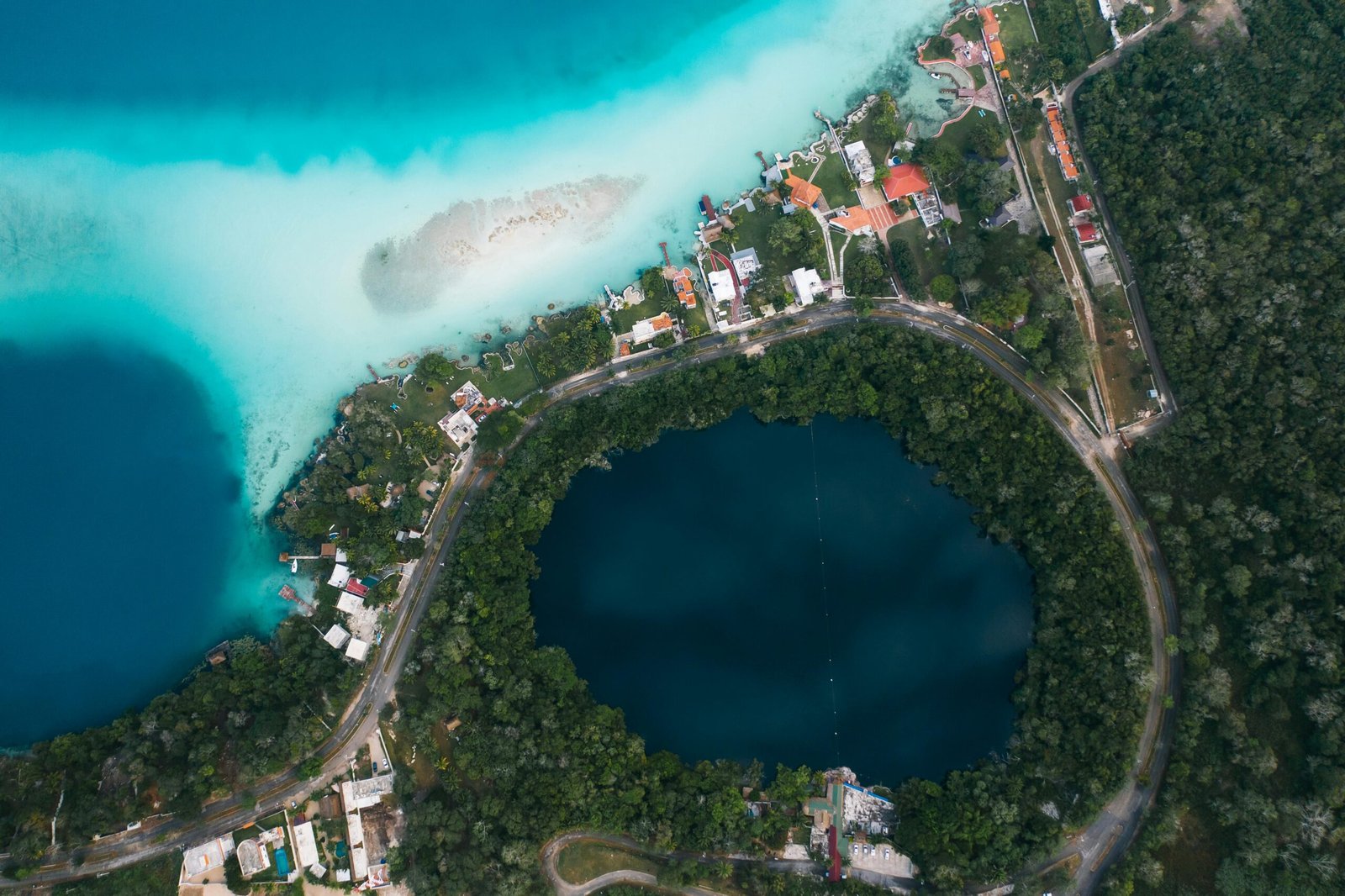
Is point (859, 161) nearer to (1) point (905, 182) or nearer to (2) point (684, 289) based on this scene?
(1) point (905, 182)

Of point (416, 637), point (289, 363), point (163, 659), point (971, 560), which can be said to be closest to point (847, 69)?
point (971, 560)

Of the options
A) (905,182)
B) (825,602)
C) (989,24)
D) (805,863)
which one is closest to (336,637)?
(825,602)

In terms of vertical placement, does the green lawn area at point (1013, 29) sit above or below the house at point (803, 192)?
above

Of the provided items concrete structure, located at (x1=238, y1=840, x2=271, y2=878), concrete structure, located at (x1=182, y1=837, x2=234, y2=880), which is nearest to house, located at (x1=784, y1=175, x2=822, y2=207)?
concrete structure, located at (x1=238, y1=840, x2=271, y2=878)

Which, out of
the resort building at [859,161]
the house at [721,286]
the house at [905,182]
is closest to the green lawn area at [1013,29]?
the house at [905,182]

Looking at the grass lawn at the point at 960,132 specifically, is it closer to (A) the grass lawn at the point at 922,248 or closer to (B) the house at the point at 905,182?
(B) the house at the point at 905,182

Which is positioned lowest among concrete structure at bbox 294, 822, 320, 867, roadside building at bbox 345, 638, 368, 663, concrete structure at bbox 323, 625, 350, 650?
concrete structure at bbox 294, 822, 320, 867

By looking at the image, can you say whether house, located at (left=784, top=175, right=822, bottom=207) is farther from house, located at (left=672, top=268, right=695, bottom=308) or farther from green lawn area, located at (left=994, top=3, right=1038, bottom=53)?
green lawn area, located at (left=994, top=3, right=1038, bottom=53)
